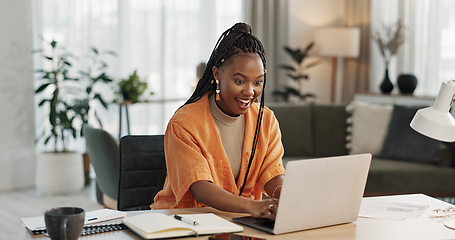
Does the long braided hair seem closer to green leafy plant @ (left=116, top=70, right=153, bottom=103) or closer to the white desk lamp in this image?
the white desk lamp

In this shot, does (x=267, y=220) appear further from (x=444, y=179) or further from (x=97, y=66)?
(x=97, y=66)

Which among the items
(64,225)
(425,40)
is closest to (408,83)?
(425,40)

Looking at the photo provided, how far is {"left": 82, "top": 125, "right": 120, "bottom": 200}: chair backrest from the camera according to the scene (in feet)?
11.1

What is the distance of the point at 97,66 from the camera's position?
17.5 feet

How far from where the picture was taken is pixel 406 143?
4.31 m

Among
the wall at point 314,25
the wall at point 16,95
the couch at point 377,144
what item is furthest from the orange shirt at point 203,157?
the wall at point 314,25

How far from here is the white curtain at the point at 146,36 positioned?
5.18 meters

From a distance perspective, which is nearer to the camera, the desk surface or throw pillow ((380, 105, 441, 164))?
the desk surface

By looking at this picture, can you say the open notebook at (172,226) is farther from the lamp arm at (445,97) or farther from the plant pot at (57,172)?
the plant pot at (57,172)

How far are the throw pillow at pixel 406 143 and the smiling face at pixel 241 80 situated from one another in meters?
2.63

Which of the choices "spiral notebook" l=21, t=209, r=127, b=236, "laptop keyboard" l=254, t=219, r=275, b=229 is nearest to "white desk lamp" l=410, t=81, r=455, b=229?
"laptop keyboard" l=254, t=219, r=275, b=229

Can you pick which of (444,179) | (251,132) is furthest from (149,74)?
(251,132)

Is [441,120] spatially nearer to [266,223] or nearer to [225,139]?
[266,223]

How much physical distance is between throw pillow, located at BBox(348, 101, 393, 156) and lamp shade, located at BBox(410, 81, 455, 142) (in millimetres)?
2972
